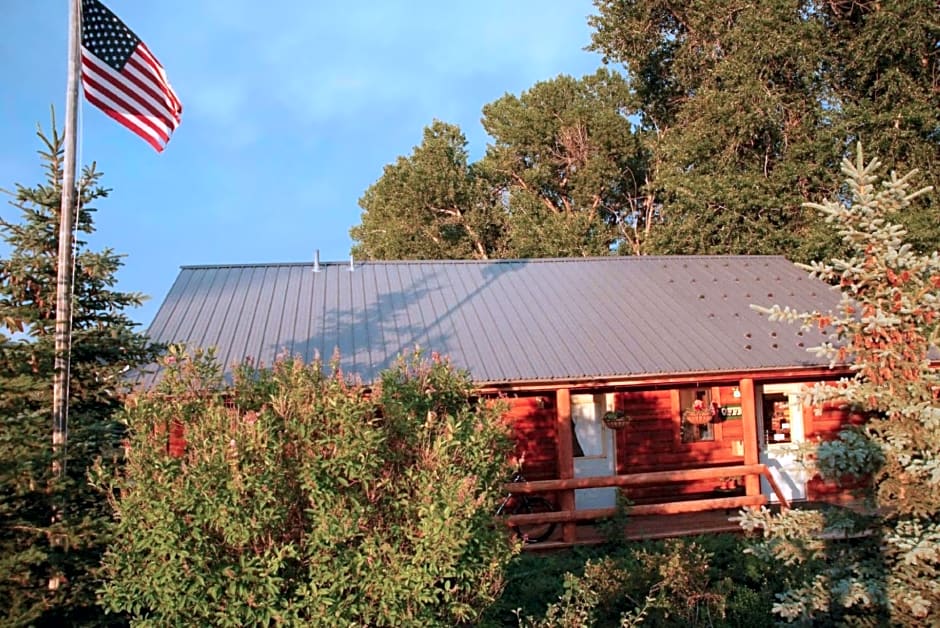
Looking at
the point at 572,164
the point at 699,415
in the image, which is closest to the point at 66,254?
the point at 699,415

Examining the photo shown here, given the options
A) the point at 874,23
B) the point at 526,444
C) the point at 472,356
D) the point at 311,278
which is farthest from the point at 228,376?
the point at 874,23

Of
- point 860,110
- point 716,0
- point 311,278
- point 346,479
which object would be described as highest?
point 716,0

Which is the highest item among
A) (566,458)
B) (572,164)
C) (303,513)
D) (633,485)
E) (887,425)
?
(572,164)

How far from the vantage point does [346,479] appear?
4621mm

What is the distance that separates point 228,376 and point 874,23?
1719 centimetres

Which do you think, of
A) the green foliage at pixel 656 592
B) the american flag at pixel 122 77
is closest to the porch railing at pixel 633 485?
the green foliage at pixel 656 592

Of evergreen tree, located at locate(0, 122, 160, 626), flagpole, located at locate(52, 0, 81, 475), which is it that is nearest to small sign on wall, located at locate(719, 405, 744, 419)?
evergreen tree, located at locate(0, 122, 160, 626)

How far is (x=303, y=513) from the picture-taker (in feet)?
15.6

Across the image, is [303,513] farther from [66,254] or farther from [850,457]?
[850,457]

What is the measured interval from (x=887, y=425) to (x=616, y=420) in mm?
5213

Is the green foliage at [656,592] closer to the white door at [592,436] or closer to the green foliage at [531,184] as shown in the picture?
the white door at [592,436]

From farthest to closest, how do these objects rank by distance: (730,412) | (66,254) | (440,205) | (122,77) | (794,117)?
(440,205) → (794,117) → (730,412) → (122,77) → (66,254)

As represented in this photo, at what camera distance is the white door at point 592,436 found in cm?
1153

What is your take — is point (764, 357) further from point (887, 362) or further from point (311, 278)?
point (311, 278)
